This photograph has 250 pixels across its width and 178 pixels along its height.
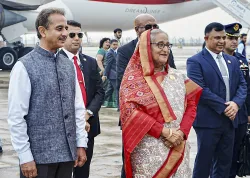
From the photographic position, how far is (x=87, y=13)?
23.8m

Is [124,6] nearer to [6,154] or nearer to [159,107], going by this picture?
[6,154]

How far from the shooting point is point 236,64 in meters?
5.76

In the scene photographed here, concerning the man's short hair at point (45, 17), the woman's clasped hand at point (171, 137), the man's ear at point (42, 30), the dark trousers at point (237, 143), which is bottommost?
the dark trousers at point (237, 143)

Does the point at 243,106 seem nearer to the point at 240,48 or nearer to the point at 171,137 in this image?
the point at 171,137

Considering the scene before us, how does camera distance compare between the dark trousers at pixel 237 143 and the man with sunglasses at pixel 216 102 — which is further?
the dark trousers at pixel 237 143

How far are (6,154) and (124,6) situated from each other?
58.1 ft

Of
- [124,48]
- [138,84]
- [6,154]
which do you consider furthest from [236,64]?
[6,154]

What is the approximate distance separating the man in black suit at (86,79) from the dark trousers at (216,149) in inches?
43.1

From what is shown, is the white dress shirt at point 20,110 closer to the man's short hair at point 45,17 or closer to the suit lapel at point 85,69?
the man's short hair at point 45,17

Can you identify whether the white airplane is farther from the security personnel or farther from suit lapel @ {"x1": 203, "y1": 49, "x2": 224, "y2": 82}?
suit lapel @ {"x1": 203, "y1": 49, "x2": 224, "y2": 82}

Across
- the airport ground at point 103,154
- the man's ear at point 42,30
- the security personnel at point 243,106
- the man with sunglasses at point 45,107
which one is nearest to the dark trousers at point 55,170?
the man with sunglasses at point 45,107

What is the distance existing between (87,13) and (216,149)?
734 inches

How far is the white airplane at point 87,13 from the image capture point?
818 inches

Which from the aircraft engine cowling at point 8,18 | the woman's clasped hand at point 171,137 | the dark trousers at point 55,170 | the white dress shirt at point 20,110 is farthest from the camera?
the aircraft engine cowling at point 8,18
